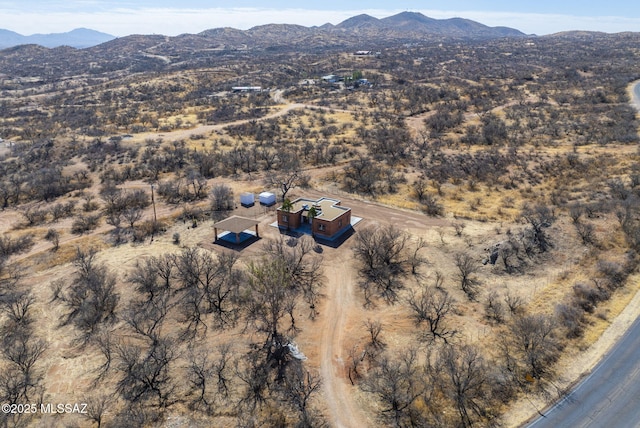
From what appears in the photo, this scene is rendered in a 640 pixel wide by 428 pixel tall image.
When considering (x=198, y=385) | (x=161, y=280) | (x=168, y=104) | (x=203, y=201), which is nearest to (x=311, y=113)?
(x=168, y=104)

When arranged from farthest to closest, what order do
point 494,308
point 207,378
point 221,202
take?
point 221,202, point 494,308, point 207,378

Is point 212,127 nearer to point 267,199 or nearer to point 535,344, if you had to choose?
point 267,199

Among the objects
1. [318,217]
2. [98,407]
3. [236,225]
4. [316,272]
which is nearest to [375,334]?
[316,272]

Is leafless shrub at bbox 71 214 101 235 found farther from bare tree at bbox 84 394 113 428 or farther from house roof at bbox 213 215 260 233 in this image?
bare tree at bbox 84 394 113 428

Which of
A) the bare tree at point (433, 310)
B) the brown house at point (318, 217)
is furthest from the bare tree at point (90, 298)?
the bare tree at point (433, 310)

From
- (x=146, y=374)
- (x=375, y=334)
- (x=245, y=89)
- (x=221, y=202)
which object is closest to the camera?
(x=146, y=374)

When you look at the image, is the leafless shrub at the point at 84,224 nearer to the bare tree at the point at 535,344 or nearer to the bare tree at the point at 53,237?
the bare tree at the point at 53,237
